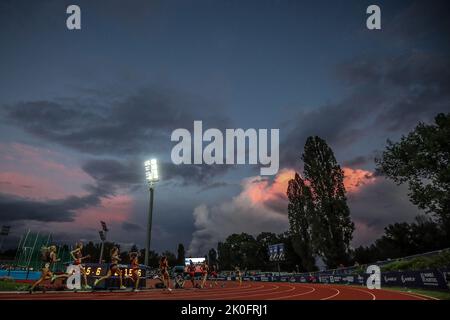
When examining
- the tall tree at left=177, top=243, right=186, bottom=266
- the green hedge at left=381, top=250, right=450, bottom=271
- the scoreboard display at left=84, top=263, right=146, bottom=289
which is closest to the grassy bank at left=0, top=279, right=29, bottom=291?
the scoreboard display at left=84, top=263, right=146, bottom=289

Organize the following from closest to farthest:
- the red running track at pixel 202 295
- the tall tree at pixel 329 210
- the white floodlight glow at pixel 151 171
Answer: the red running track at pixel 202 295 < the white floodlight glow at pixel 151 171 < the tall tree at pixel 329 210

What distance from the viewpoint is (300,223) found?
50781 mm

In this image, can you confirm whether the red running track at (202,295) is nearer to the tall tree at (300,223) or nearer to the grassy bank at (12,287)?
the grassy bank at (12,287)

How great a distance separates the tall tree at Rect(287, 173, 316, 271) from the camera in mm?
49125

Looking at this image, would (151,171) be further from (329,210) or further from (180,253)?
(180,253)

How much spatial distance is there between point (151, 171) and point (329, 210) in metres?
23.0

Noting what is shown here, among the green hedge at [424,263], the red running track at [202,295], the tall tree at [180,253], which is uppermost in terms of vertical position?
the green hedge at [424,263]

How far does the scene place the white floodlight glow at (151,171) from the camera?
29766 mm

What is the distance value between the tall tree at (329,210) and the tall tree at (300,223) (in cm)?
403

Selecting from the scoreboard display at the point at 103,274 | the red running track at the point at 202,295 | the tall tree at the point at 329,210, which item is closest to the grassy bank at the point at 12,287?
the red running track at the point at 202,295

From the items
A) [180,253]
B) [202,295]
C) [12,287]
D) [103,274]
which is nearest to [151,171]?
[103,274]
